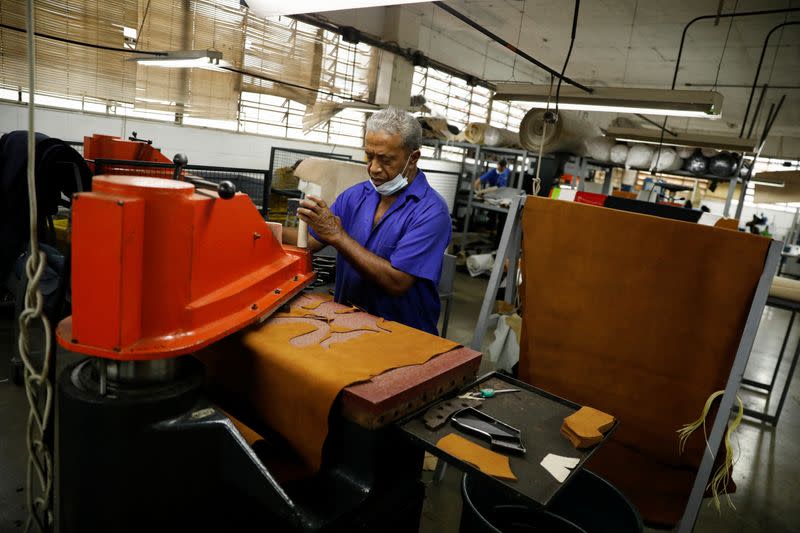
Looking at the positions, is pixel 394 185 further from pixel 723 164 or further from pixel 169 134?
pixel 723 164

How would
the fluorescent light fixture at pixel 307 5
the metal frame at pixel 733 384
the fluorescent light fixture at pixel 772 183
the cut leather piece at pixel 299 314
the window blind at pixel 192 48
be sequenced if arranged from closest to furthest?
the cut leather piece at pixel 299 314, the metal frame at pixel 733 384, the fluorescent light fixture at pixel 307 5, the window blind at pixel 192 48, the fluorescent light fixture at pixel 772 183

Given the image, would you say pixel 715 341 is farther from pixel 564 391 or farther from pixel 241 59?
pixel 241 59

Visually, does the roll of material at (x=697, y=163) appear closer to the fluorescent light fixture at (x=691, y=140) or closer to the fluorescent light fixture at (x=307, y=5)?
the fluorescent light fixture at (x=691, y=140)

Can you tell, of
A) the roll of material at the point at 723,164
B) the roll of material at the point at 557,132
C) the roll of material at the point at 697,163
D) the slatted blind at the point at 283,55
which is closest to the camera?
the roll of material at the point at 557,132

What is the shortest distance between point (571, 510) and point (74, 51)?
472 cm

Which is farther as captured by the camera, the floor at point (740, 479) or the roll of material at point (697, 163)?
the roll of material at point (697, 163)

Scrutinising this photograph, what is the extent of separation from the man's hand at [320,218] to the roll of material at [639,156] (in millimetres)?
5594

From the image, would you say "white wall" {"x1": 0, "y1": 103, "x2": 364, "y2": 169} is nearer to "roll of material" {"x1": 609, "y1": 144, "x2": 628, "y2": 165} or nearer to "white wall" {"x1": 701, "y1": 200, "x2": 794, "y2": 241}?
"roll of material" {"x1": 609, "y1": 144, "x2": 628, "y2": 165}

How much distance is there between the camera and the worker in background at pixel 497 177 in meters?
7.31

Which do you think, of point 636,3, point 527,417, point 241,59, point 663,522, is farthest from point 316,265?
point 636,3

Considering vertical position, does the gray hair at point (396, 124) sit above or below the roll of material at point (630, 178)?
below

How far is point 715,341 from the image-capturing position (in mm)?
1310

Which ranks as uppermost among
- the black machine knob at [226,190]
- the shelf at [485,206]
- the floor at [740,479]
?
the black machine knob at [226,190]

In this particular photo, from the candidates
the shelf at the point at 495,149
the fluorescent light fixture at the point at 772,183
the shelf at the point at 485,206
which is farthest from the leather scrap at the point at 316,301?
the fluorescent light fixture at the point at 772,183
